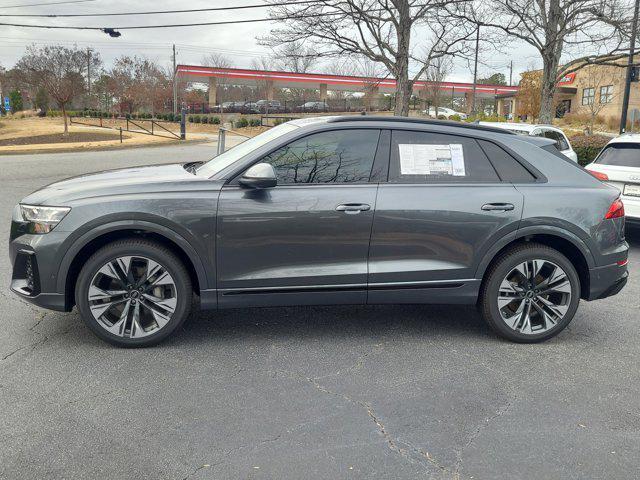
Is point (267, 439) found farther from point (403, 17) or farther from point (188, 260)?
point (403, 17)

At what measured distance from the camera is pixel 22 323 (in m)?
4.82

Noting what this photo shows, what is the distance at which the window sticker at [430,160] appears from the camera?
4504 mm

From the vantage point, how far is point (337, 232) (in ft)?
14.1

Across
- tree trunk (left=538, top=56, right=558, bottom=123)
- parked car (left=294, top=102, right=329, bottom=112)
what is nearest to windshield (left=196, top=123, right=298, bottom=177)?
tree trunk (left=538, top=56, right=558, bottom=123)

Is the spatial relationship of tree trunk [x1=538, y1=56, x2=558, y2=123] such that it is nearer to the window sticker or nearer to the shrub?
the shrub

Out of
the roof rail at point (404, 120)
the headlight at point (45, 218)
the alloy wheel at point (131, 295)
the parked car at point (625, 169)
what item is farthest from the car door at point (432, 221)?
the parked car at point (625, 169)

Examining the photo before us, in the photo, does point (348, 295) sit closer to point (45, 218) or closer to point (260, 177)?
point (260, 177)

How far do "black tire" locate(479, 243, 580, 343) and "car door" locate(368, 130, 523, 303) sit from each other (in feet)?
0.45

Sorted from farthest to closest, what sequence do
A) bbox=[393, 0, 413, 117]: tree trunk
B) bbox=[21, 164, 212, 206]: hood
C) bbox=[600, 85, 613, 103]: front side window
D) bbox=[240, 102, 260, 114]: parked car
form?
bbox=[240, 102, 260, 114]: parked car, bbox=[600, 85, 613, 103]: front side window, bbox=[393, 0, 413, 117]: tree trunk, bbox=[21, 164, 212, 206]: hood

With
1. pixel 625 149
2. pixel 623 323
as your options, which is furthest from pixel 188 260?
pixel 625 149

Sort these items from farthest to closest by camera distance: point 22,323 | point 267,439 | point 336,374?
1. point 22,323
2. point 336,374
3. point 267,439

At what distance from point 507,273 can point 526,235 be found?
0.32 metres

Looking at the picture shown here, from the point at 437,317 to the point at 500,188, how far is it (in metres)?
1.35

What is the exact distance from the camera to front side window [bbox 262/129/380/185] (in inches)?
172
